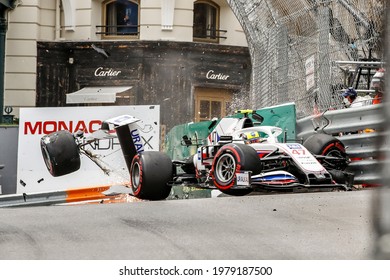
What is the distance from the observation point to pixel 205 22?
78.7 feet

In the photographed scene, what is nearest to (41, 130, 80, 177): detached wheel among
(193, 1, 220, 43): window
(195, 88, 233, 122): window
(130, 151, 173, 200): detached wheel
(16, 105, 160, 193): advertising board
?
(130, 151, 173, 200): detached wheel

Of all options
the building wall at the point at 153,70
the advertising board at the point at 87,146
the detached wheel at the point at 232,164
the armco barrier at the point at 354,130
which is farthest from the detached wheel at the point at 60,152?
the building wall at the point at 153,70

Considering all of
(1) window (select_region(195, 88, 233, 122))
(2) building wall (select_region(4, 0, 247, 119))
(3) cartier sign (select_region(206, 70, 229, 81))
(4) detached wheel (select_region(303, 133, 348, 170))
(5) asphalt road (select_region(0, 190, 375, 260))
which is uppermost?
(2) building wall (select_region(4, 0, 247, 119))

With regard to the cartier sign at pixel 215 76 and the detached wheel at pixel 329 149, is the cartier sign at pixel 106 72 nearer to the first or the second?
the cartier sign at pixel 215 76

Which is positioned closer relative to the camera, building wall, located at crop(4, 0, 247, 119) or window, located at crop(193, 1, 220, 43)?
building wall, located at crop(4, 0, 247, 119)

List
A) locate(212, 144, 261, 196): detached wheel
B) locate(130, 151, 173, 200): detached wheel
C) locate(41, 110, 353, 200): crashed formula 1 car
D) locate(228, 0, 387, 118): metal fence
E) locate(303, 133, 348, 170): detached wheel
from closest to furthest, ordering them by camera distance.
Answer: locate(212, 144, 261, 196): detached wheel < locate(41, 110, 353, 200): crashed formula 1 car < locate(130, 151, 173, 200): detached wheel < locate(303, 133, 348, 170): detached wheel < locate(228, 0, 387, 118): metal fence

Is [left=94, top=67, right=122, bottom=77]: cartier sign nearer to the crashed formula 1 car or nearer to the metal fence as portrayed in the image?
the metal fence

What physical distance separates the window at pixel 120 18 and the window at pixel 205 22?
156cm

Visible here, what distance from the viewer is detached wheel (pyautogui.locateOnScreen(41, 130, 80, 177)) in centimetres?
1120

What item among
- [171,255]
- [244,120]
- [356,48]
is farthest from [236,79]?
[171,255]

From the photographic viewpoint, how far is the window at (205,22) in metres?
23.9

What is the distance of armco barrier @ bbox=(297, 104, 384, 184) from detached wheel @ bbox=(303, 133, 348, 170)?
0.81 ft

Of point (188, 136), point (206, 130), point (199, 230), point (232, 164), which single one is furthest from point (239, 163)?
point (188, 136)
